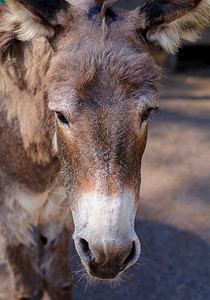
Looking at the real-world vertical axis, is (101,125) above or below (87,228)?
above

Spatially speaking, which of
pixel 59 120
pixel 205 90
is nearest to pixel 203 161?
pixel 205 90

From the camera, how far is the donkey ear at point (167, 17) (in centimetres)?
245

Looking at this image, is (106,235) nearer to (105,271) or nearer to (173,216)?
(105,271)

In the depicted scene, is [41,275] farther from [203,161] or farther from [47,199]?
[203,161]

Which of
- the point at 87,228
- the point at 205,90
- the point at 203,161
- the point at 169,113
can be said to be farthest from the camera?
the point at 205,90

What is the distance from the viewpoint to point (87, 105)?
2.19 meters

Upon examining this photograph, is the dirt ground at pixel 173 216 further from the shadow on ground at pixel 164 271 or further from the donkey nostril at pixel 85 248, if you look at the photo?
the donkey nostril at pixel 85 248

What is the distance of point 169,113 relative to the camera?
293 inches

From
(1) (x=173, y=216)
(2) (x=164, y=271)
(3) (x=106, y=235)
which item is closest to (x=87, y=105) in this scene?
(3) (x=106, y=235)

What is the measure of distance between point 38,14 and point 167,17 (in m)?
0.71

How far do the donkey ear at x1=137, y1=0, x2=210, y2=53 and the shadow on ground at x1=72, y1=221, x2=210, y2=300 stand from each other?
76.8 inches

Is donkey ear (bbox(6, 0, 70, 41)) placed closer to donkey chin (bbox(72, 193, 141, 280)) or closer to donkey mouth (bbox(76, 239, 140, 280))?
donkey chin (bbox(72, 193, 141, 280))

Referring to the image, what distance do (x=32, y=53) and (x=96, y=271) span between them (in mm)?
1392

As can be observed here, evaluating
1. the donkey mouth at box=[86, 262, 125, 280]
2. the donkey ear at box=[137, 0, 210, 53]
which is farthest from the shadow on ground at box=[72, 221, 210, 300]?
the donkey ear at box=[137, 0, 210, 53]
